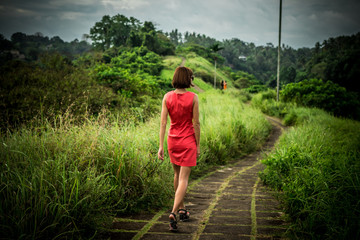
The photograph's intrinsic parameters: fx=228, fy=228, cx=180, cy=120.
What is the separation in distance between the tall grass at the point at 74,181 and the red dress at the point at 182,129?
78 cm

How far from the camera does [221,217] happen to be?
283 centimetres

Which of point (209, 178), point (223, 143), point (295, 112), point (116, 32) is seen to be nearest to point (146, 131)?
point (209, 178)

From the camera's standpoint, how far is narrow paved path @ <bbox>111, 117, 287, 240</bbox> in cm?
239

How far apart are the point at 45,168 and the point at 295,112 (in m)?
13.8

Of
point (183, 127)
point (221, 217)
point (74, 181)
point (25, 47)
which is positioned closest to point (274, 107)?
point (221, 217)

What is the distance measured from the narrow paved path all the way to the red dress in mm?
727

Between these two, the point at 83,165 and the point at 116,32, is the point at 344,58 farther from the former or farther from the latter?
the point at 116,32

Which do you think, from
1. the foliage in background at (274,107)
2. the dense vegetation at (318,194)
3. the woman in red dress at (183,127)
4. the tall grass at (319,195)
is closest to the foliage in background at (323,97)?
the foliage in background at (274,107)

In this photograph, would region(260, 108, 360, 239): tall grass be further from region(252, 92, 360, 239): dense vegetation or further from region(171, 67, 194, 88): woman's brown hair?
region(171, 67, 194, 88): woman's brown hair

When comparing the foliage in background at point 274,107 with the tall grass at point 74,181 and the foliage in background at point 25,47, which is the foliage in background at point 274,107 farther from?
the foliage in background at point 25,47

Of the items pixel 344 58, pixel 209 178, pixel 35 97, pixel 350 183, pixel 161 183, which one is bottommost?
pixel 209 178

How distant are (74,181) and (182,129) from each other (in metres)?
1.30

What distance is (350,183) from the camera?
267 cm

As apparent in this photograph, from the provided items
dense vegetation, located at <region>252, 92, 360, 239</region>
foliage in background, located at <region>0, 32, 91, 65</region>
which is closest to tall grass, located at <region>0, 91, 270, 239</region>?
dense vegetation, located at <region>252, 92, 360, 239</region>
